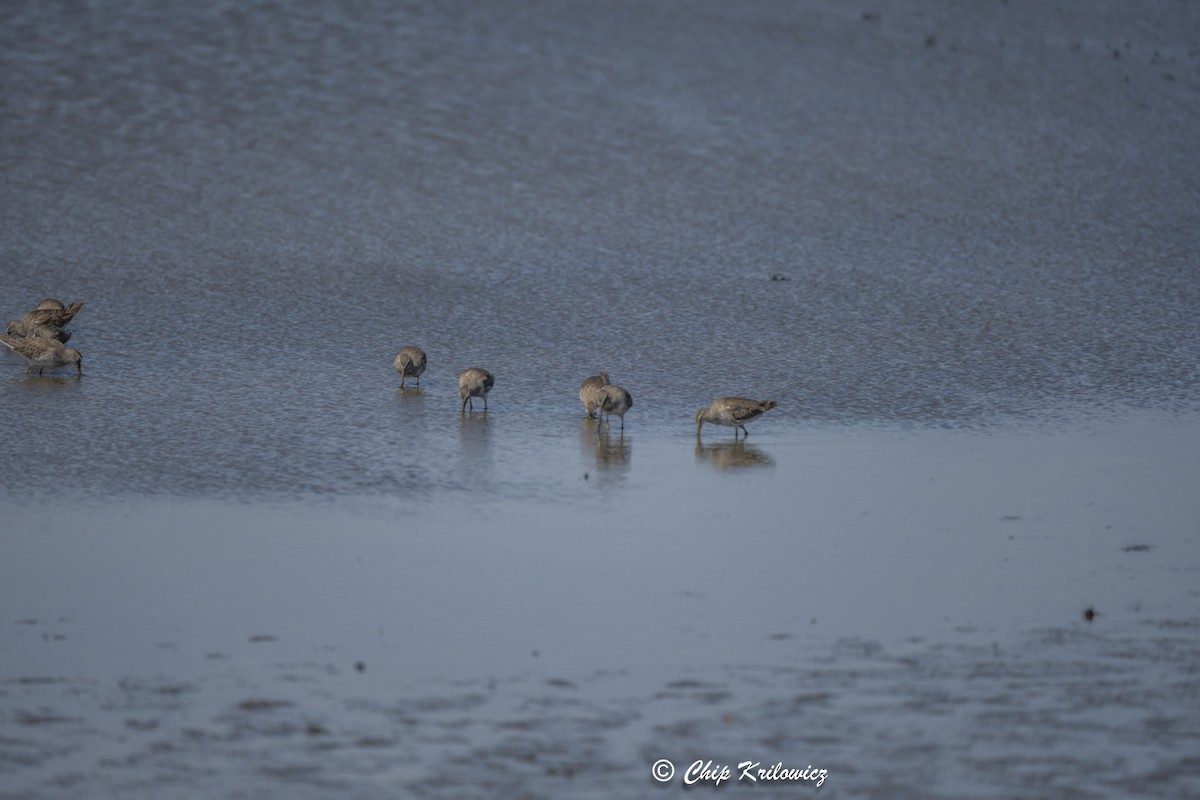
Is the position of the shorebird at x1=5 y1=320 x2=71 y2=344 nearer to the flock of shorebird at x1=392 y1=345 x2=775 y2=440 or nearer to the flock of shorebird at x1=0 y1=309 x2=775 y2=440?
the flock of shorebird at x1=0 y1=309 x2=775 y2=440

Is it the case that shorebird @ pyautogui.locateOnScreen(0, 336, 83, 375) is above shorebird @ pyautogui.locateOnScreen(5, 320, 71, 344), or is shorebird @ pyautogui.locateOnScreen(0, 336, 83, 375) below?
below

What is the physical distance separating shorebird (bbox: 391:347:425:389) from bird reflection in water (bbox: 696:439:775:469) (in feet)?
8.79

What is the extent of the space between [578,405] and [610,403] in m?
0.82

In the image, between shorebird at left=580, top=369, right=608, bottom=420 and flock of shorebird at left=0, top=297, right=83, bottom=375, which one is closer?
shorebird at left=580, top=369, right=608, bottom=420

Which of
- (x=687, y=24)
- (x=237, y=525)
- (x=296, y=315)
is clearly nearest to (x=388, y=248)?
(x=296, y=315)

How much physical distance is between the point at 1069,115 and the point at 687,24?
20.9ft

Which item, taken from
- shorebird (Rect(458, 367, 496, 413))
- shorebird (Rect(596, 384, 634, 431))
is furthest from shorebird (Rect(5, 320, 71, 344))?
shorebird (Rect(596, 384, 634, 431))

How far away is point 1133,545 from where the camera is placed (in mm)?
9227

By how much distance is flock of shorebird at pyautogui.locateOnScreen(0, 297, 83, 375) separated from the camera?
13.2 meters

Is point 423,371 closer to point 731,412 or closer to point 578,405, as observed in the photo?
point 578,405

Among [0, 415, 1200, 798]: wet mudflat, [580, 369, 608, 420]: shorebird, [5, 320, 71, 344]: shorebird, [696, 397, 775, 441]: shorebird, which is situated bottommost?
[0, 415, 1200, 798]: wet mudflat

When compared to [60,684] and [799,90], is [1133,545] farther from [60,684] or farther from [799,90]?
[799,90]

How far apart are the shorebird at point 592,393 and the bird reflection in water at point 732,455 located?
877 millimetres

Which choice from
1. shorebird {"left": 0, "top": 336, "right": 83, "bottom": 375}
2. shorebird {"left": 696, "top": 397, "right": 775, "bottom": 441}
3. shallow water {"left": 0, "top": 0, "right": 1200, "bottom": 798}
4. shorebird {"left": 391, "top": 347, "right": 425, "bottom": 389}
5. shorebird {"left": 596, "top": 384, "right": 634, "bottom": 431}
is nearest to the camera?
shallow water {"left": 0, "top": 0, "right": 1200, "bottom": 798}
